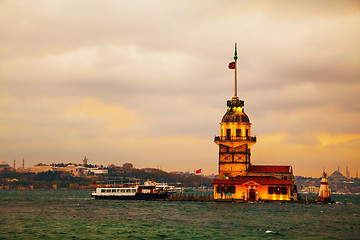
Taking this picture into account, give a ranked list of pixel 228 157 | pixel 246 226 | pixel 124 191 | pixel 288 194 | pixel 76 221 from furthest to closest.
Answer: pixel 124 191 < pixel 228 157 < pixel 288 194 < pixel 76 221 < pixel 246 226

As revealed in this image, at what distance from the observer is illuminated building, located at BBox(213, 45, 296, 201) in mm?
110125

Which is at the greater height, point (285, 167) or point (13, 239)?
point (285, 167)

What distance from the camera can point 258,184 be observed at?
356 ft

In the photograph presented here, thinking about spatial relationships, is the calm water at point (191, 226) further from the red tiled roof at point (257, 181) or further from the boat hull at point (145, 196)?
the boat hull at point (145, 196)

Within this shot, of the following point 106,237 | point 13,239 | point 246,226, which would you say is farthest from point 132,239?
point 246,226

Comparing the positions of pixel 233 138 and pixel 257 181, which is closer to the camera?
pixel 257 181

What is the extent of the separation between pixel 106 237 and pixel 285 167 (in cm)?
6853

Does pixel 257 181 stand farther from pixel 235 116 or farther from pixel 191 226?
pixel 191 226

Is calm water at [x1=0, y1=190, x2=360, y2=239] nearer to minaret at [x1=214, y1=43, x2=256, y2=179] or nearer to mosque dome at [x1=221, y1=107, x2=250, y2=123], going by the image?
minaret at [x1=214, y1=43, x2=256, y2=179]

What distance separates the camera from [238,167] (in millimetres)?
115688

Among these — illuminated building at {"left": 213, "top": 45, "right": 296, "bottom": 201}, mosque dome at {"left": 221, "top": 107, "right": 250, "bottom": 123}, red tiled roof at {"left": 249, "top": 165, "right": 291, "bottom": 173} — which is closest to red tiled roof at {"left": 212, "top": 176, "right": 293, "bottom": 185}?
illuminated building at {"left": 213, "top": 45, "right": 296, "bottom": 201}

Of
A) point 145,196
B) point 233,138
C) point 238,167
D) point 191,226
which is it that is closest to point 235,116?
point 233,138

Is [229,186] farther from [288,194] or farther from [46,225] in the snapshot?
[46,225]

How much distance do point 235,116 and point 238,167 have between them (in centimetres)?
1092
